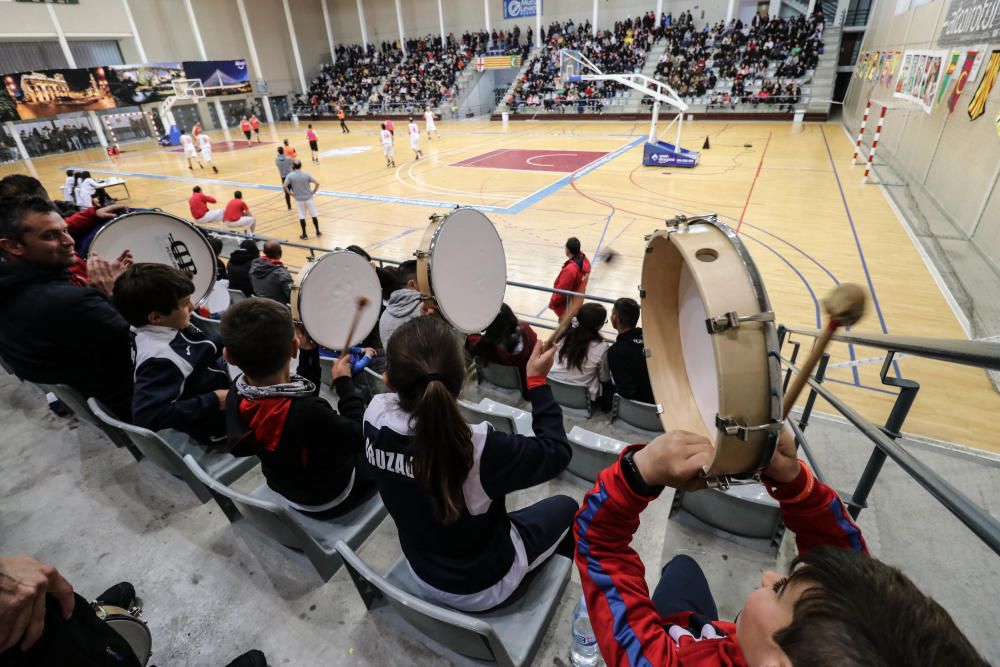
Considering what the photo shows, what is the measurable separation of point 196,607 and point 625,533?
7.24ft

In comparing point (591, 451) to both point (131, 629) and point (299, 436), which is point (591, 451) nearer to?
point (299, 436)

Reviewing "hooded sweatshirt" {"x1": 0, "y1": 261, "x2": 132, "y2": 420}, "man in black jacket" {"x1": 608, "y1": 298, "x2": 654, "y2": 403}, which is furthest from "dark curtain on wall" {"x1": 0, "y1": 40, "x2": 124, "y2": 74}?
"man in black jacket" {"x1": 608, "y1": 298, "x2": 654, "y2": 403}

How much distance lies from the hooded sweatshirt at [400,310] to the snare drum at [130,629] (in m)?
2.22

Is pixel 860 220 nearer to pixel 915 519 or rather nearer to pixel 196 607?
pixel 915 519

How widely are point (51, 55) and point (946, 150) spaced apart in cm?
3758

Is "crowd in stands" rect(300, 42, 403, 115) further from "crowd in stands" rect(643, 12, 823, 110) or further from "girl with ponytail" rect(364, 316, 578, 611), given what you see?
"girl with ponytail" rect(364, 316, 578, 611)

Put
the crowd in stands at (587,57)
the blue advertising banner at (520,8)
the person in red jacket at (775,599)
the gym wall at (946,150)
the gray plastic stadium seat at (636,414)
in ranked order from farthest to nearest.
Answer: the blue advertising banner at (520,8), the crowd in stands at (587,57), the gym wall at (946,150), the gray plastic stadium seat at (636,414), the person in red jacket at (775,599)

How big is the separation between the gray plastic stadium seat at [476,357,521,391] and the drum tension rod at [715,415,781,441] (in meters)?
3.01

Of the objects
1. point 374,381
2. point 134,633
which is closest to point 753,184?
point 374,381

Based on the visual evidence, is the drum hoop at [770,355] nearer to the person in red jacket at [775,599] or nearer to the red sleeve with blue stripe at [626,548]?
the person in red jacket at [775,599]

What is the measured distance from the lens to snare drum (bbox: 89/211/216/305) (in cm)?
349

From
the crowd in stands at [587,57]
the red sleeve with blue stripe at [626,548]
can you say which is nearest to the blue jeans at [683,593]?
the red sleeve with blue stripe at [626,548]

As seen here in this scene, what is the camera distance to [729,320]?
1.00m

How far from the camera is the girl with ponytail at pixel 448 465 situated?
149cm
